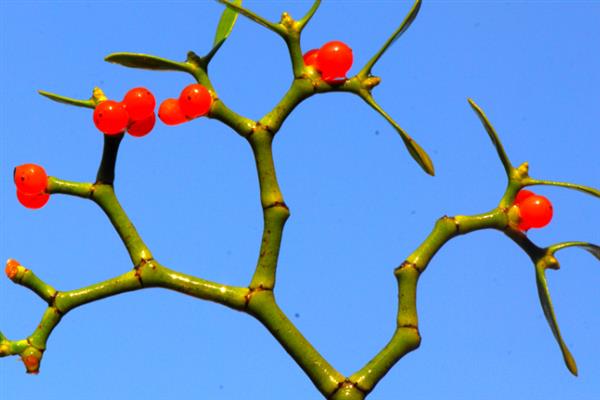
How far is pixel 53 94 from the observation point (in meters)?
1.27

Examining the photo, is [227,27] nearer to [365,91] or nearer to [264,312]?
[365,91]

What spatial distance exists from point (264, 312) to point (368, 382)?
148 millimetres

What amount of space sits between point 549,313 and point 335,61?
41 cm

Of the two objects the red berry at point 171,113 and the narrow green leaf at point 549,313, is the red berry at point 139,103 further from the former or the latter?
the narrow green leaf at point 549,313

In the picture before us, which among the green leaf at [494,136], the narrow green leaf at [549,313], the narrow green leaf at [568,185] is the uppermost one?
the green leaf at [494,136]

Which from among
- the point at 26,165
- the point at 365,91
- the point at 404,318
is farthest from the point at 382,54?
the point at 26,165

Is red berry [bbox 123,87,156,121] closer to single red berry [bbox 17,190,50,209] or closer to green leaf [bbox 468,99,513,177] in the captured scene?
single red berry [bbox 17,190,50,209]

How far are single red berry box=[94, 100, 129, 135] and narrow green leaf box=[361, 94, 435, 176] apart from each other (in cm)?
29

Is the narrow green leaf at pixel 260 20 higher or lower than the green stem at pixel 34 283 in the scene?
higher

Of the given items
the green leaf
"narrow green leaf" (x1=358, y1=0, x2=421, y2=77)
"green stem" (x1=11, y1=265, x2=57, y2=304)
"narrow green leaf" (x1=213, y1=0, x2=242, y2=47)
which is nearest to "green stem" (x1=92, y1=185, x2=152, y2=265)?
"green stem" (x1=11, y1=265, x2=57, y2=304)

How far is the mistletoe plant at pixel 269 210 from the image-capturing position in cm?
121

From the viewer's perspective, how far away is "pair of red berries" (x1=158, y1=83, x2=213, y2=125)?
122cm

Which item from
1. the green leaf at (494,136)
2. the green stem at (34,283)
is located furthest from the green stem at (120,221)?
the green leaf at (494,136)

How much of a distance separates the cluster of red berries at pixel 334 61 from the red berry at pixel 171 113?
176mm
